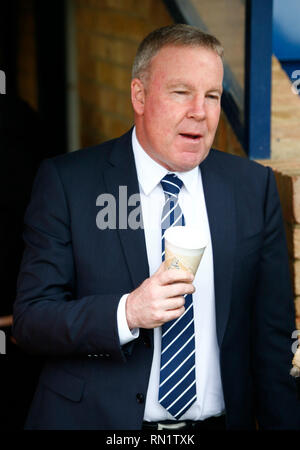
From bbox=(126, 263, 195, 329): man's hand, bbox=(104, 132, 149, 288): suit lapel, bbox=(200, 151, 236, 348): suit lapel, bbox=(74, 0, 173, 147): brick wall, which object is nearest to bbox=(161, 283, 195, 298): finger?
bbox=(126, 263, 195, 329): man's hand

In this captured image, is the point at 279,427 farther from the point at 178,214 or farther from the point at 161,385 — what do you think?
the point at 178,214

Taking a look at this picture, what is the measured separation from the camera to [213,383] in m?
2.16

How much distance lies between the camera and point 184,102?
2.05m

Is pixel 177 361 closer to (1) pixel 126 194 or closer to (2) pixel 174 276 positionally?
(2) pixel 174 276

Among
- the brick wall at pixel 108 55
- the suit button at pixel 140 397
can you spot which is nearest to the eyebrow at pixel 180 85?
the suit button at pixel 140 397

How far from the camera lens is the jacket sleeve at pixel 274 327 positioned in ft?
7.46

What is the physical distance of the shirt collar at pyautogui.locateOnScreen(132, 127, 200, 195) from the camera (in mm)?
2152

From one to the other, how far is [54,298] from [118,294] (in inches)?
8.0

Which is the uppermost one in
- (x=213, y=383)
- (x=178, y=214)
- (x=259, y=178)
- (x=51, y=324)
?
(x=259, y=178)

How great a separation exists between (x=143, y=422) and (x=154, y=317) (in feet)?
1.56

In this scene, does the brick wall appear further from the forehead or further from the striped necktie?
the striped necktie

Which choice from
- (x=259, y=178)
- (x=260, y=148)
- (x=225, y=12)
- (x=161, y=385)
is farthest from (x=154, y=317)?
(x=225, y=12)

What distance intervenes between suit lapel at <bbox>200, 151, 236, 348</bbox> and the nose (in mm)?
294
